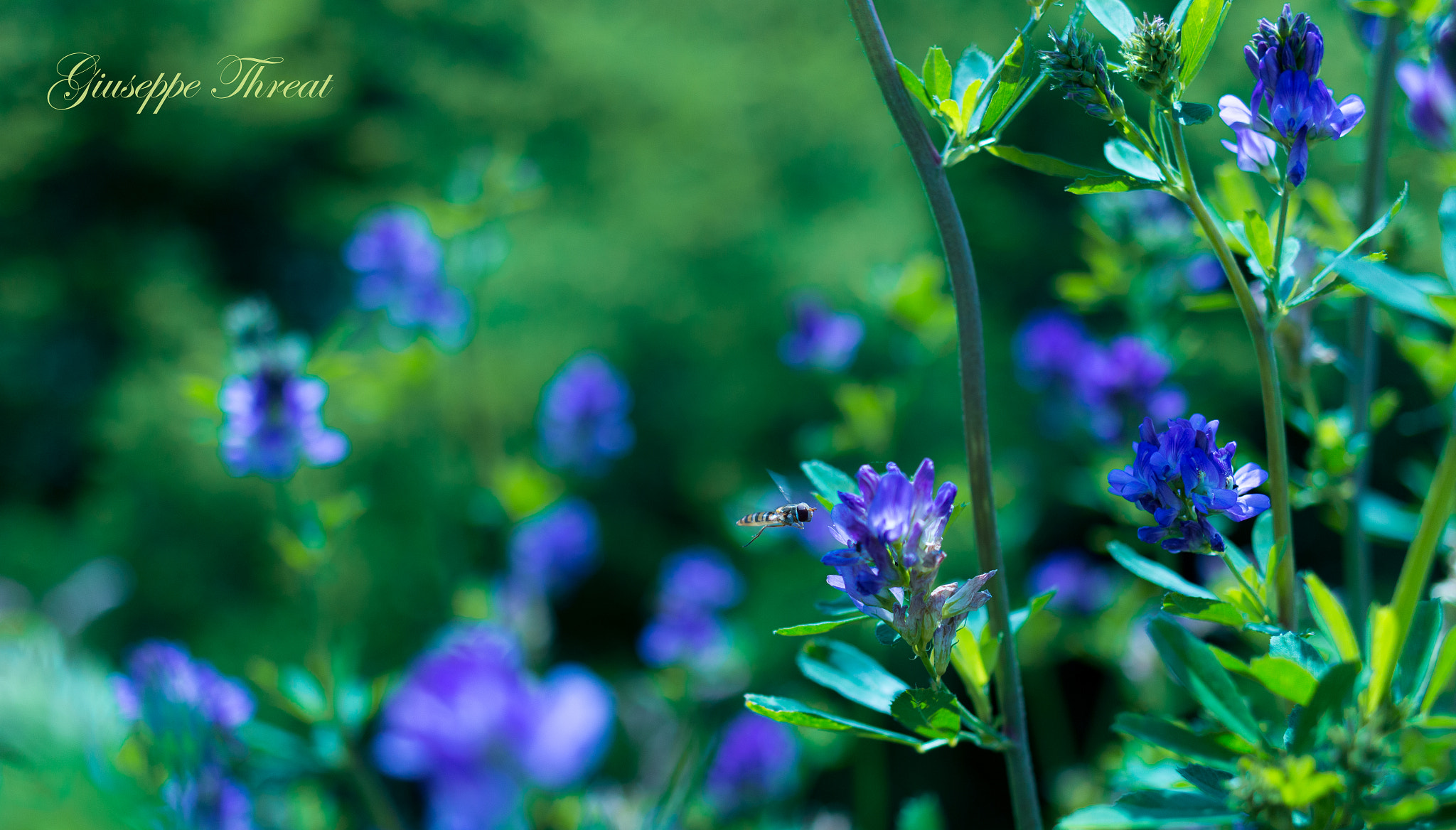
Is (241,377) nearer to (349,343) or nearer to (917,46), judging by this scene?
(349,343)

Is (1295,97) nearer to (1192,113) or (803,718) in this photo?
(1192,113)

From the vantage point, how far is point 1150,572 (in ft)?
1.11

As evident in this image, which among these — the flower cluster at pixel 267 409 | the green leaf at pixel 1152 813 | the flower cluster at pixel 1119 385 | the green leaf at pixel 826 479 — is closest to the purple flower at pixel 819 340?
the flower cluster at pixel 1119 385

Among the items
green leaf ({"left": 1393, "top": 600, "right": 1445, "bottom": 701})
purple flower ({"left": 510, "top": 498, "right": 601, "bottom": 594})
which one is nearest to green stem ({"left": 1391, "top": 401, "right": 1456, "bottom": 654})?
green leaf ({"left": 1393, "top": 600, "right": 1445, "bottom": 701})

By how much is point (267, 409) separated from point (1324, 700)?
0.76 meters

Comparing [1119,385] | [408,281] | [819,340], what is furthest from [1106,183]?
[408,281]

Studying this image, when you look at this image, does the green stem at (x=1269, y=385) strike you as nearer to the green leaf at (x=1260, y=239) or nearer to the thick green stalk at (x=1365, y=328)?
the green leaf at (x=1260, y=239)

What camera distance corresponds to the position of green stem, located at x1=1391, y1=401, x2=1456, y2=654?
29cm

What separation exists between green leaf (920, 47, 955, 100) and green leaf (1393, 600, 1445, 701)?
9.0 inches

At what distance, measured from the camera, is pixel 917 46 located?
150cm

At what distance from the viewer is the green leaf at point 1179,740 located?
0.95ft

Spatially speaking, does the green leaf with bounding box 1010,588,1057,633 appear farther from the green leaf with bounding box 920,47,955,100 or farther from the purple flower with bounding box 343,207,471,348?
the purple flower with bounding box 343,207,471,348

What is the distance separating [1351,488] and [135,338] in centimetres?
228

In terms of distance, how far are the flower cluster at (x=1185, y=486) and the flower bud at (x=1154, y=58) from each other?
109mm
